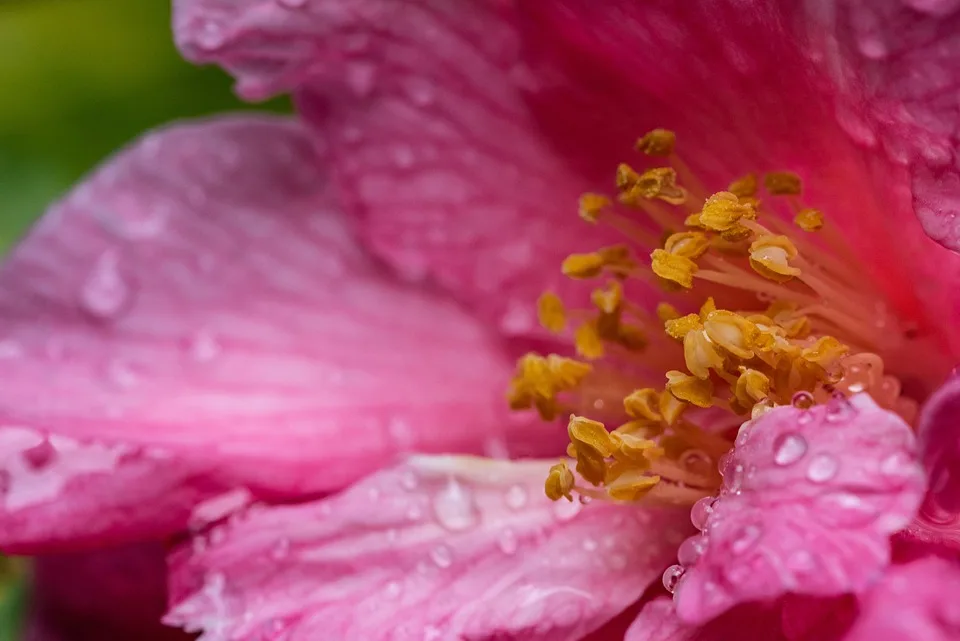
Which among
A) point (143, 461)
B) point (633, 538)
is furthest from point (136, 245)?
point (633, 538)

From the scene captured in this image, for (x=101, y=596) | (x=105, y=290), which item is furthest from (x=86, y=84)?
(x=101, y=596)

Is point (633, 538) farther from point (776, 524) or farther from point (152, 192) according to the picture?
point (152, 192)

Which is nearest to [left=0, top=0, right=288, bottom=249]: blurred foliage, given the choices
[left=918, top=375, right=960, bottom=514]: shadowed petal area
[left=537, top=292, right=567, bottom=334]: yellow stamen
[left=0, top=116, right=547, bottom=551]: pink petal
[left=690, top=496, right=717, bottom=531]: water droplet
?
[left=0, top=116, right=547, bottom=551]: pink petal

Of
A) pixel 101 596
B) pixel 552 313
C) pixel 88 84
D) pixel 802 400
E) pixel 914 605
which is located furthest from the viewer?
pixel 88 84

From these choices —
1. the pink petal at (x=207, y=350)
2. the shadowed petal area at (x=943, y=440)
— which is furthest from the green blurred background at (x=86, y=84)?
the shadowed petal area at (x=943, y=440)

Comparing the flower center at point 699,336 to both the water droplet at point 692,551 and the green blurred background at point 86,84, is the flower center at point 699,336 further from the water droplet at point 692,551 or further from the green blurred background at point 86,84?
the green blurred background at point 86,84

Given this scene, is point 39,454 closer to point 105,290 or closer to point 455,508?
point 105,290
